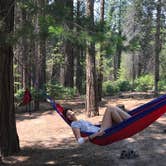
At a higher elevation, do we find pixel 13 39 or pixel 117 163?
pixel 13 39

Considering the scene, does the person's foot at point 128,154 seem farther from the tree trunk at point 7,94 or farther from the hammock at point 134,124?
the tree trunk at point 7,94

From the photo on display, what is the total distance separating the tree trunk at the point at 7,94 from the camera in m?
5.86

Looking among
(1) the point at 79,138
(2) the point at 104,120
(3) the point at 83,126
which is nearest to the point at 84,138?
(1) the point at 79,138

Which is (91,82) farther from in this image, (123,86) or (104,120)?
(123,86)

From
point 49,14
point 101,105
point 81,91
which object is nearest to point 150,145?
point 49,14

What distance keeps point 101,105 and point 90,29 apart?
7.74 meters

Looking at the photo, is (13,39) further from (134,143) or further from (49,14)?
(134,143)

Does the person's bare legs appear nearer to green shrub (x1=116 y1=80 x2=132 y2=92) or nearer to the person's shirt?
the person's shirt

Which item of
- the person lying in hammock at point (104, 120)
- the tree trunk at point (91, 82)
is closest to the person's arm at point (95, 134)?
the person lying in hammock at point (104, 120)

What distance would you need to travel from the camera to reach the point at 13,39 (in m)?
5.04

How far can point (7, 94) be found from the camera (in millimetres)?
6164

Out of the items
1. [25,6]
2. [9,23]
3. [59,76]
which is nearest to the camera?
[25,6]

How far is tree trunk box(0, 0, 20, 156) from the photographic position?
5855mm

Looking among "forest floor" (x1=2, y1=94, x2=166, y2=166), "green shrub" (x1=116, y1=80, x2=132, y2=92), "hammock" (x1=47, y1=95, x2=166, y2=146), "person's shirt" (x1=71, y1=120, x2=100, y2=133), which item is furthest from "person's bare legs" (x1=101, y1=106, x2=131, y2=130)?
"green shrub" (x1=116, y1=80, x2=132, y2=92)
